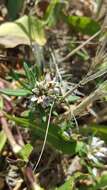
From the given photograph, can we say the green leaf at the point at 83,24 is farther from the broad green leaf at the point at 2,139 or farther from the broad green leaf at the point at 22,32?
the broad green leaf at the point at 2,139

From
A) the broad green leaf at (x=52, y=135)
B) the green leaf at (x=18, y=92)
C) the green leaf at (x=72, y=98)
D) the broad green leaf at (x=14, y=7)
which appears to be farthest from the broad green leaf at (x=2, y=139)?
the broad green leaf at (x=14, y=7)

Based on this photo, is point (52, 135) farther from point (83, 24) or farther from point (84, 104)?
point (83, 24)

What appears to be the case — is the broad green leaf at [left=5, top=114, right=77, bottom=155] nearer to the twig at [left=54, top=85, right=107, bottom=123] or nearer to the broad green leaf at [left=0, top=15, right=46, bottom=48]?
the twig at [left=54, top=85, right=107, bottom=123]

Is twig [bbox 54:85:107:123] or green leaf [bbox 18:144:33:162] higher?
twig [bbox 54:85:107:123]

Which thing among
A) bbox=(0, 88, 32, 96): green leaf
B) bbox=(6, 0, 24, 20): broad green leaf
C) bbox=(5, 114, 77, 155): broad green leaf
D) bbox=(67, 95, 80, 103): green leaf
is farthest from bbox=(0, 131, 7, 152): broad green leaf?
bbox=(6, 0, 24, 20): broad green leaf

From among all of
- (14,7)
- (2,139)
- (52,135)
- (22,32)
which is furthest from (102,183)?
(14,7)
